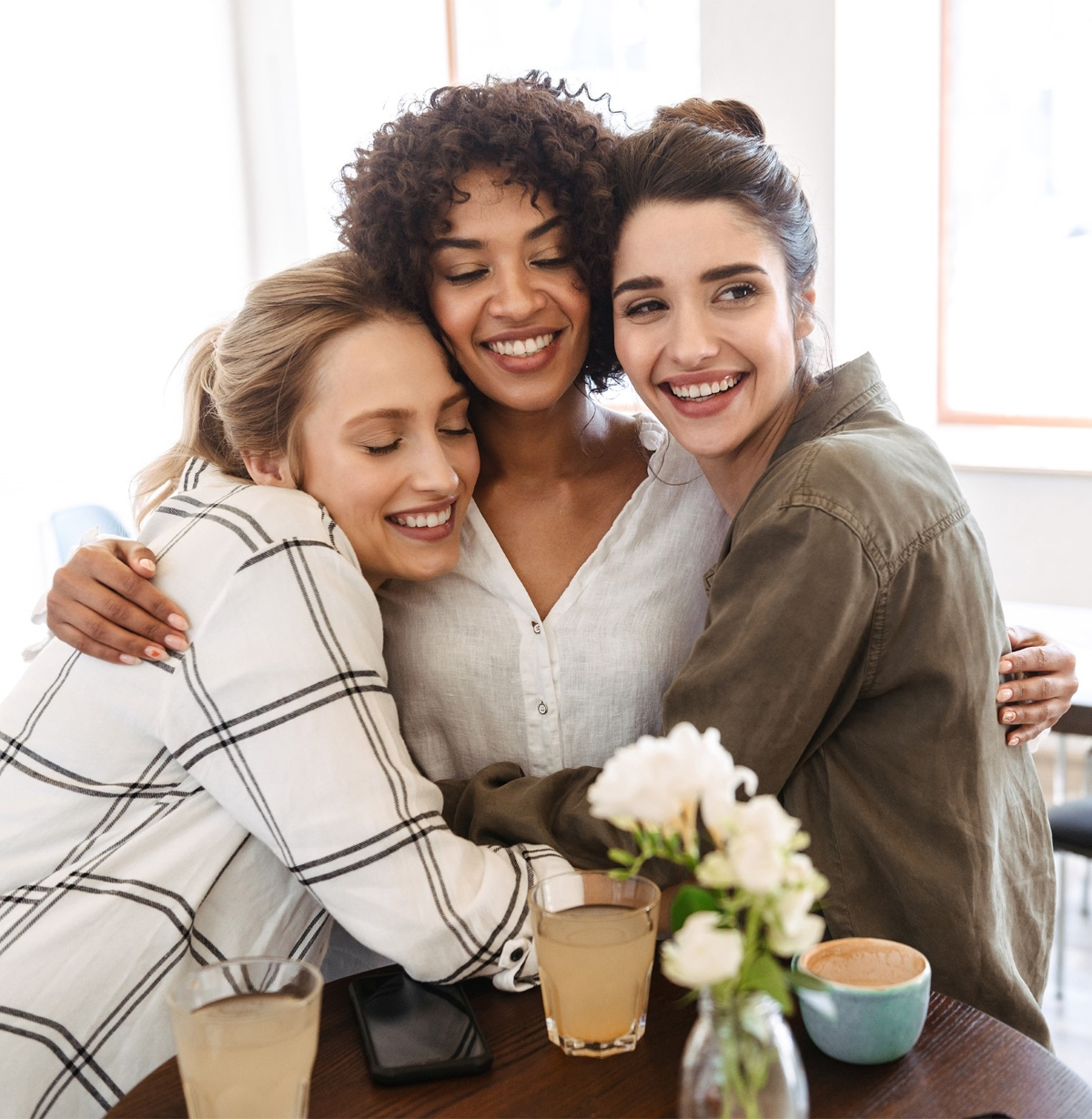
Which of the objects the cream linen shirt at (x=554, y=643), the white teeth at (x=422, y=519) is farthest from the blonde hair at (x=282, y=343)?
the cream linen shirt at (x=554, y=643)

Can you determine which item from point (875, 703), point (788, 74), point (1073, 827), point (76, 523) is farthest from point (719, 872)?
point (788, 74)

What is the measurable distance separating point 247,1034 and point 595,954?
249 mm

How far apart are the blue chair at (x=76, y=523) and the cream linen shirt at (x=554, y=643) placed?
1.78 meters

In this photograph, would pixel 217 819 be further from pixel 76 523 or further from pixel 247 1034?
pixel 76 523

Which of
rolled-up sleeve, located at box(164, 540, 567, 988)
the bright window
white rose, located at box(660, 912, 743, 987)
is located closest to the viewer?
white rose, located at box(660, 912, 743, 987)

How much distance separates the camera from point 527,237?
1429mm

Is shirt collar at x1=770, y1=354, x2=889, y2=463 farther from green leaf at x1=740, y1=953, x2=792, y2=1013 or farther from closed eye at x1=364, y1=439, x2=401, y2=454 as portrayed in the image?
green leaf at x1=740, y1=953, x2=792, y2=1013

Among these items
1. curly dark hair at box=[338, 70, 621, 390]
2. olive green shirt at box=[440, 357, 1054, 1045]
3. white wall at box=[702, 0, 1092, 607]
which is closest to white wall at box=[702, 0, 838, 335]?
white wall at box=[702, 0, 1092, 607]

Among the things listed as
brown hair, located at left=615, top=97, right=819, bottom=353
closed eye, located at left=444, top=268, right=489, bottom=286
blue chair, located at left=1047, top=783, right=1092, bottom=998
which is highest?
brown hair, located at left=615, top=97, right=819, bottom=353

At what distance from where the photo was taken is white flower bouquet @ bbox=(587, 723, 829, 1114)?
0.59 m

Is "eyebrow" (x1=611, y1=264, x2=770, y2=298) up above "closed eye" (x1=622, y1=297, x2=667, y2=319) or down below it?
above

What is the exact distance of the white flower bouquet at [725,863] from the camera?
586mm

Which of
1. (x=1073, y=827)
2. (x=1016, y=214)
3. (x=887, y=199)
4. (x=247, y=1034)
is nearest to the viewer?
(x=247, y=1034)

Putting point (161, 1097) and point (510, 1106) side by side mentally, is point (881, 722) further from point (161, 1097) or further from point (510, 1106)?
point (161, 1097)
